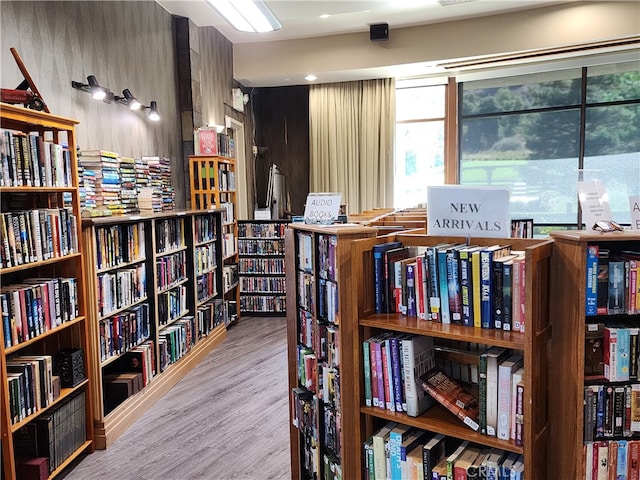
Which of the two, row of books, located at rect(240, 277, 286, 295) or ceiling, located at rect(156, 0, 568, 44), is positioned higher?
ceiling, located at rect(156, 0, 568, 44)

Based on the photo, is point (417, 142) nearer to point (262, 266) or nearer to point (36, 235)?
point (262, 266)

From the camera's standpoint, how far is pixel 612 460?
1748 millimetres

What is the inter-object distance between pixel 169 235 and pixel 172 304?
607mm

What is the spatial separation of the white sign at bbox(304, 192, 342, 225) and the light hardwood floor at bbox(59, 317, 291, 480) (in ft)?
4.85

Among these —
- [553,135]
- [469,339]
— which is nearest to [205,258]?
[469,339]

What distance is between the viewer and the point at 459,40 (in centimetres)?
594

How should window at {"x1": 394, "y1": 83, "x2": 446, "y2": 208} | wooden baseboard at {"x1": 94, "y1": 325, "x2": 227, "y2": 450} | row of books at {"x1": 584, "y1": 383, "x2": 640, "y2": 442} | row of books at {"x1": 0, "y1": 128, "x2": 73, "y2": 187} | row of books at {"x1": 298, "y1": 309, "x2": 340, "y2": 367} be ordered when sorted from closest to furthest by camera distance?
1. row of books at {"x1": 584, "y1": 383, "x2": 640, "y2": 442}
2. row of books at {"x1": 298, "y1": 309, "x2": 340, "y2": 367}
3. row of books at {"x1": 0, "y1": 128, "x2": 73, "y2": 187}
4. wooden baseboard at {"x1": 94, "y1": 325, "x2": 227, "y2": 450}
5. window at {"x1": 394, "y1": 83, "x2": 446, "y2": 208}

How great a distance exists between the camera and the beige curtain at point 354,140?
6.95 metres

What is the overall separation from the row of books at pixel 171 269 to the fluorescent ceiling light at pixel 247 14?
2.03 meters

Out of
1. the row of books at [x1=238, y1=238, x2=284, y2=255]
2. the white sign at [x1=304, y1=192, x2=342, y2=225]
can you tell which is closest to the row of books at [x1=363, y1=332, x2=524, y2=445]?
the white sign at [x1=304, y1=192, x2=342, y2=225]

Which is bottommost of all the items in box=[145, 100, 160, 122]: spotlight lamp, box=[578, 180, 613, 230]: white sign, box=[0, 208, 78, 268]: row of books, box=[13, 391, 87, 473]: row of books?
box=[13, 391, 87, 473]: row of books

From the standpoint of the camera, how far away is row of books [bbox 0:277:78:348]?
233 cm

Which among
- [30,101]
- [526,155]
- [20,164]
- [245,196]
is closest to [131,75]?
[30,101]

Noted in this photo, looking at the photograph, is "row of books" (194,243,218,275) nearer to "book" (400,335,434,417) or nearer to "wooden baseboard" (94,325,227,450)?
"wooden baseboard" (94,325,227,450)
